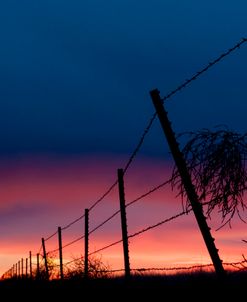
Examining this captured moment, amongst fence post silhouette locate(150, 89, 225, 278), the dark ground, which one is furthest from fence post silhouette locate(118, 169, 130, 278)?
fence post silhouette locate(150, 89, 225, 278)

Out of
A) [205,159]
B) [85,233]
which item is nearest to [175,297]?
[205,159]

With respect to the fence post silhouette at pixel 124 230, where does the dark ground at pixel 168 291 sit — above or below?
below

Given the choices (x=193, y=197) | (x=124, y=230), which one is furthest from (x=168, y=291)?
(x=124, y=230)

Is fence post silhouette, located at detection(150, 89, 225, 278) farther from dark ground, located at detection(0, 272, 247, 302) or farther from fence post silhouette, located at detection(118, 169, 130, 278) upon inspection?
fence post silhouette, located at detection(118, 169, 130, 278)

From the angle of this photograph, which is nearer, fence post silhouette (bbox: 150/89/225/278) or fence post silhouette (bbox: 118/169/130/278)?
fence post silhouette (bbox: 150/89/225/278)

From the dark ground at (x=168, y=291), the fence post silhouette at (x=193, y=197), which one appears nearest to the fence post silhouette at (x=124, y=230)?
the dark ground at (x=168, y=291)

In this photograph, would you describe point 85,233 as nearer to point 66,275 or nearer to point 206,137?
point 66,275

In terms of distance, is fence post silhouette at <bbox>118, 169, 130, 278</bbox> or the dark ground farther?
fence post silhouette at <bbox>118, 169, 130, 278</bbox>

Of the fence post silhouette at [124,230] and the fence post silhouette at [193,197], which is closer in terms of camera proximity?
the fence post silhouette at [193,197]

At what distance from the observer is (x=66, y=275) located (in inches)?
628

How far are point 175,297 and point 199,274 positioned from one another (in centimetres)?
62

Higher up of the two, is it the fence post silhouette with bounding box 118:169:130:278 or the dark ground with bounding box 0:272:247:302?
the fence post silhouette with bounding box 118:169:130:278

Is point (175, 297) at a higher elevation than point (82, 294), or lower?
lower

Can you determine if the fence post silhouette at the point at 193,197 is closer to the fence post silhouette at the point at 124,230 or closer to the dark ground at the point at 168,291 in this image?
the dark ground at the point at 168,291
